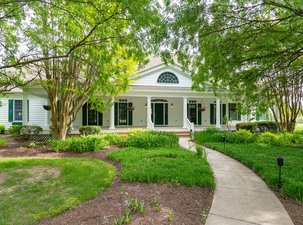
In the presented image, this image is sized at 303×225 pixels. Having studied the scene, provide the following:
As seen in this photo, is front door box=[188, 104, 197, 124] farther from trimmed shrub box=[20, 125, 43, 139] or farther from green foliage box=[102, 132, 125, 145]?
trimmed shrub box=[20, 125, 43, 139]

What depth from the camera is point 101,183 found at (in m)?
6.17

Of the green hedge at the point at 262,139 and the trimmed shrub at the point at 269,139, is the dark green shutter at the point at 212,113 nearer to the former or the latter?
the green hedge at the point at 262,139

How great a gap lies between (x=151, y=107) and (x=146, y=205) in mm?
16069

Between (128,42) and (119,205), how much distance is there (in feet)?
13.9

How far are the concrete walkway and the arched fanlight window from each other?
474 inches

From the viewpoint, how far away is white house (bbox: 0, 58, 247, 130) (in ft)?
58.6

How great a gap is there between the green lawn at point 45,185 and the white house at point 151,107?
9.06m

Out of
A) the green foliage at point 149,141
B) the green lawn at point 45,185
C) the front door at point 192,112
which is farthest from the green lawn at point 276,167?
the front door at point 192,112

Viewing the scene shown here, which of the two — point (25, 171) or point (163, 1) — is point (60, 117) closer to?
point (25, 171)

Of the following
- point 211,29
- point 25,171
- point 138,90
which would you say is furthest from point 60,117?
point 211,29

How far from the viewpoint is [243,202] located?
483 cm

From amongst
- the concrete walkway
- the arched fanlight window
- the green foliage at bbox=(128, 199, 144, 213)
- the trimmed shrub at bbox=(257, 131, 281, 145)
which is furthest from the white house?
the green foliage at bbox=(128, 199, 144, 213)

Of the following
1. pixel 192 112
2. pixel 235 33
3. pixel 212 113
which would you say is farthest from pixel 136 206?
pixel 212 113

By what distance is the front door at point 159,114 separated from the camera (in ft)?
67.6
